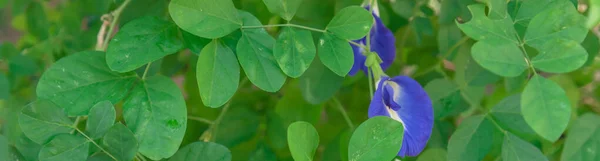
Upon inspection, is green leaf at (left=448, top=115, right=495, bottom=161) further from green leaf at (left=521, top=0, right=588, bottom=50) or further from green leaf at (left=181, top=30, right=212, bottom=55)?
green leaf at (left=181, top=30, right=212, bottom=55)

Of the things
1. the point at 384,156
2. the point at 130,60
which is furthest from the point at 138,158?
the point at 384,156

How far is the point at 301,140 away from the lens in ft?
1.79

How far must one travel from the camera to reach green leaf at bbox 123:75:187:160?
1.83ft

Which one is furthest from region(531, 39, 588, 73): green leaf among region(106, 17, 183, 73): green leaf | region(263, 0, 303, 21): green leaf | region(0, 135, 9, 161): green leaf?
region(0, 135, 9, 161): green leaf

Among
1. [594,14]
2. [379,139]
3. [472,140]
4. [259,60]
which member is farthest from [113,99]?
[594,14]

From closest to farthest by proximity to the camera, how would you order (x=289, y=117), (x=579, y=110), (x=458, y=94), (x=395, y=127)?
(x=395, y=127), (x=458, y=94), (x=289, y=117), (x=579, y=110)

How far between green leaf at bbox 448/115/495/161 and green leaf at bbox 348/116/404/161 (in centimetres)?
13

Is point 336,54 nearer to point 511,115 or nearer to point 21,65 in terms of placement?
point 511,115

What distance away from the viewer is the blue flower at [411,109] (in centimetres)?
63

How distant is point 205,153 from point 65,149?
12 centimetres

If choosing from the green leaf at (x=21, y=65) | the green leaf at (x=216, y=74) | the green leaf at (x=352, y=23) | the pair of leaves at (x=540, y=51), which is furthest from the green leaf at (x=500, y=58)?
the green leaf at (x=21, y=65)

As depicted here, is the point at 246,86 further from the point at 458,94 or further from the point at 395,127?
the point at 395,127

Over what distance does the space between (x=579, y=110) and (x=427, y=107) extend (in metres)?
0.50

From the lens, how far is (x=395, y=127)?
0.53 m
